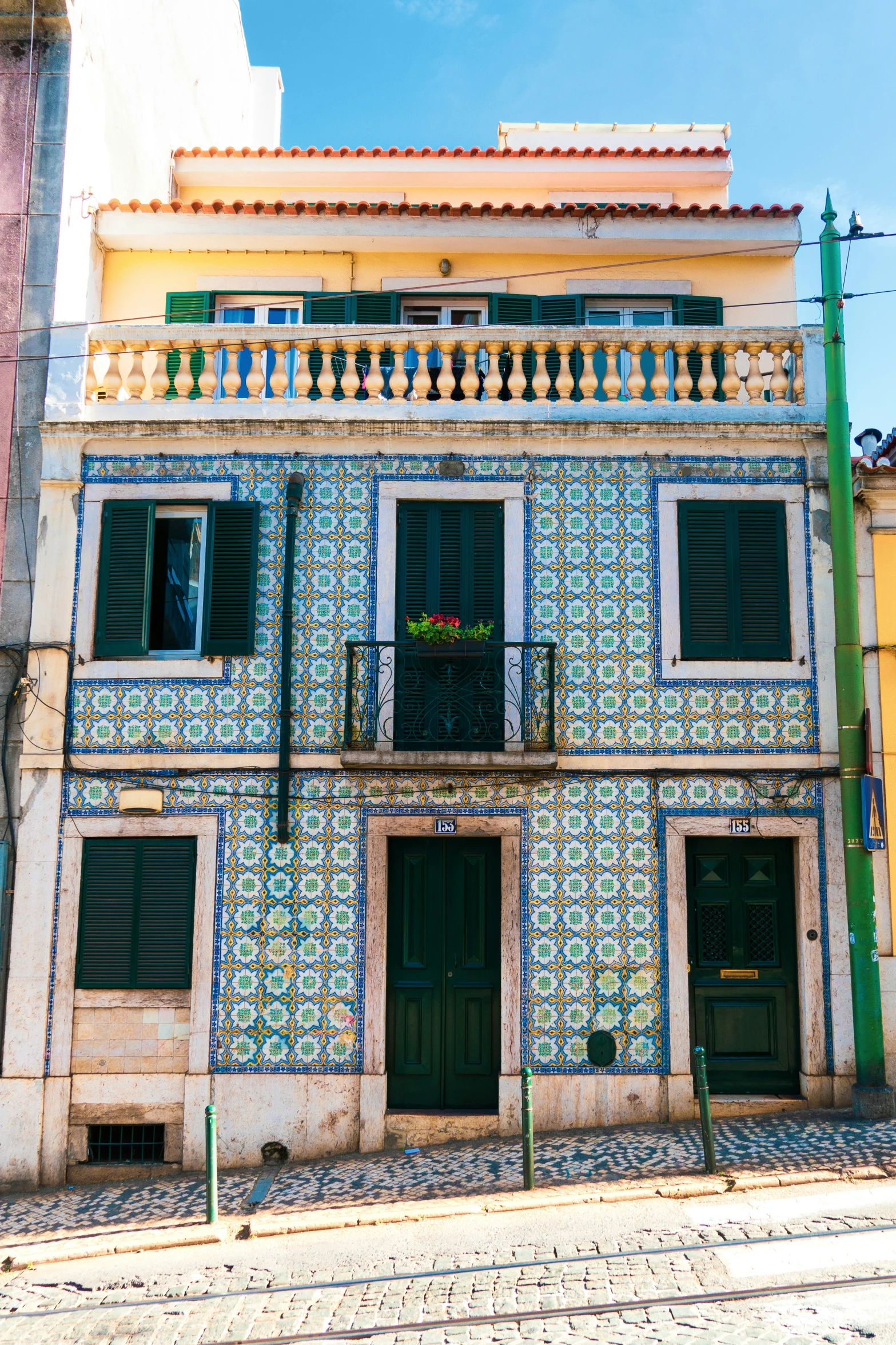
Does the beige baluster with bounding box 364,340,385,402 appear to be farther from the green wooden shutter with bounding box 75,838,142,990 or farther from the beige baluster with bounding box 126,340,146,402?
the green wooden shutter with bounding box 75,838,142,990

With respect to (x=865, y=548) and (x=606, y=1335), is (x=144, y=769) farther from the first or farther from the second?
(x=865, y=548)

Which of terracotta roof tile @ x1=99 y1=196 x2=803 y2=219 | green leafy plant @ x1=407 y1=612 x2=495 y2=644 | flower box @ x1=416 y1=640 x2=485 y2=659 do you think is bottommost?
flower box @ x1=416 y1=640 x2=485 y2=659

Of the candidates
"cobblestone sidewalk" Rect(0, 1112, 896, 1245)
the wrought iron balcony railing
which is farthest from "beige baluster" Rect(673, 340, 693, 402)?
"cobblestone sidewalk" Rect(0, 1112, 896, 1245)

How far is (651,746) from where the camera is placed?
31.2ft

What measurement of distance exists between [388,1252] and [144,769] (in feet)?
14.8

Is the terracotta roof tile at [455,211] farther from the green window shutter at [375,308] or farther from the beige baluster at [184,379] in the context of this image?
the beige baluster at [184,379]

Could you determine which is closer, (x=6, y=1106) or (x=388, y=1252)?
(x=388, y=1252)

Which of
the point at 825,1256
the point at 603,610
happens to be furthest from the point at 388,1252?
the point at 603,610

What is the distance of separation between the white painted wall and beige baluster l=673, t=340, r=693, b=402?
591 cm

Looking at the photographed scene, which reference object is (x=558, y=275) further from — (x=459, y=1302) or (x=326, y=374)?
(x=459, y=1302)

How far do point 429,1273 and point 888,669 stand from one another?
6.36m

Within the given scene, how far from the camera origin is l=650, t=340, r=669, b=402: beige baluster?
997cm

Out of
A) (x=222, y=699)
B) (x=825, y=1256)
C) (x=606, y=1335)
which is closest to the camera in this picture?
(x=606, y=1335)

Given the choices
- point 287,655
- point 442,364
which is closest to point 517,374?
point 442,364
